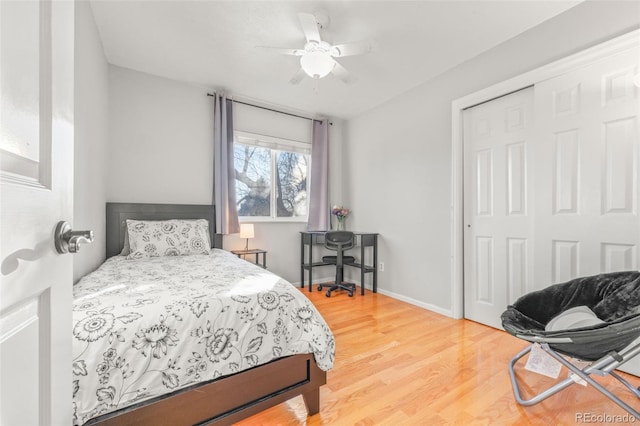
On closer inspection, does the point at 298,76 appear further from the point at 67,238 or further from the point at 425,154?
the point at 67,238

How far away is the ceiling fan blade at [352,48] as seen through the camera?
204 centimetres

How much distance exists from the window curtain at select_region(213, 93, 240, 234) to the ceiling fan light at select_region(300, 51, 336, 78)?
5.16ft

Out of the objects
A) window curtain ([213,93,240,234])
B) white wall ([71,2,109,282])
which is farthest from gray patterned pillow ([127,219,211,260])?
window curtain ([213,93,240,234])

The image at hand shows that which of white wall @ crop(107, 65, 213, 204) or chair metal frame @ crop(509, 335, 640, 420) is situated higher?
white wall @ crop(107, 65, 213, 204)

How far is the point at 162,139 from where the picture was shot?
3.15 meters

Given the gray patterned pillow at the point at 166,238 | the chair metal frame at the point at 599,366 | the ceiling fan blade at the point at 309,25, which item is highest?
the ceiling fan blade at the point at 309,25

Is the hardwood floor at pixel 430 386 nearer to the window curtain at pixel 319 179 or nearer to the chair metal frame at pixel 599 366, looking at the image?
the chair metal frame at pixel 599 366

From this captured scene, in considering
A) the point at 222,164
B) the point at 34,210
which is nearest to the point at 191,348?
the point at 34,210

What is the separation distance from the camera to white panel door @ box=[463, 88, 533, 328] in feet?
7.86

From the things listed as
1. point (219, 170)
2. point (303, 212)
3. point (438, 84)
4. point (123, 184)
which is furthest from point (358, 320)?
point (123, 184)

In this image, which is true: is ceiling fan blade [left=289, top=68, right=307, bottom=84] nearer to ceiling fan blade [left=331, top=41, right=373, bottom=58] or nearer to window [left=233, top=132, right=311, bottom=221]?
ceiling fan blade [left=331, top=41, right=373, bottom=58]

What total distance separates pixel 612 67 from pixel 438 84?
141 centimetres

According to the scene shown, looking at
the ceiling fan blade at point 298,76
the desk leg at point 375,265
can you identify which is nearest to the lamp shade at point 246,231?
the desk leg at point 375,265

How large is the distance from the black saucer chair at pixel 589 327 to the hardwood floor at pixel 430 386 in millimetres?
118
